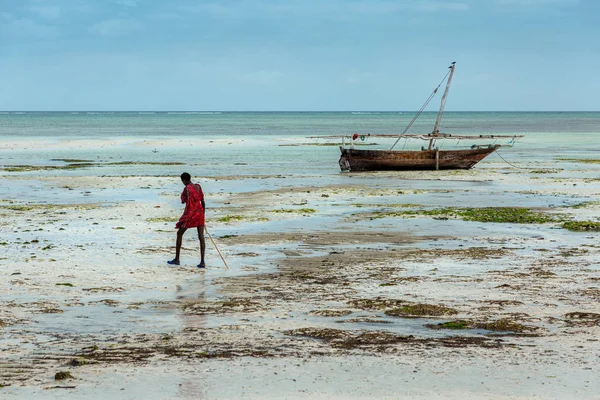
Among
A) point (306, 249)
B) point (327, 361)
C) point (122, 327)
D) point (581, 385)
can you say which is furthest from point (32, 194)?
point (581, 385)

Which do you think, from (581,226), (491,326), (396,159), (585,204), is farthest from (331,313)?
(396,159)

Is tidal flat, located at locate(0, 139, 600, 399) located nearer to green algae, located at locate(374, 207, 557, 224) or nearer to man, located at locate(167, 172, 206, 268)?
green algae, located at locate(374, 207, 557, 224)

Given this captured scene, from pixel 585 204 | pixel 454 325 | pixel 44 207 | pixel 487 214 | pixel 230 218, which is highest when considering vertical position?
pixel 585 204

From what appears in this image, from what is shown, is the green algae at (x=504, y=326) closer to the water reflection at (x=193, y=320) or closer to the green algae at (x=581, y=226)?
the water reflection at (x=193, y=320)

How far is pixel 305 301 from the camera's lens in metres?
11.1

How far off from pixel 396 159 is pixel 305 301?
27859mm

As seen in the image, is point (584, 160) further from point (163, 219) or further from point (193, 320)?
point (193, 320)

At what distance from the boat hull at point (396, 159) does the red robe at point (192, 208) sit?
24311 mm

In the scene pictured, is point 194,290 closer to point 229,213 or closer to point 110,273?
point 110,273

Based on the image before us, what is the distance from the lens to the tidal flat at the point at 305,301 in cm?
772

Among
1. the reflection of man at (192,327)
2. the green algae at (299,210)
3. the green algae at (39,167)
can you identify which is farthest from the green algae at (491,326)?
the green algae at (39,167)

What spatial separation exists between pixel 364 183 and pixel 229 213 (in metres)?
11.0

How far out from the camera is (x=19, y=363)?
8.12 m

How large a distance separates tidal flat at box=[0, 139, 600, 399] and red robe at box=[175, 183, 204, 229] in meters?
0.71
